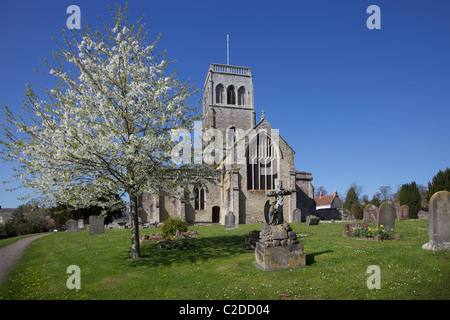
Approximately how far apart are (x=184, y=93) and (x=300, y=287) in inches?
300

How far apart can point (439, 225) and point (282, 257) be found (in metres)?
4.84

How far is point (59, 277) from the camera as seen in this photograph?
27.0ft

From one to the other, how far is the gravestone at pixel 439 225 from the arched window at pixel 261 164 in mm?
19238

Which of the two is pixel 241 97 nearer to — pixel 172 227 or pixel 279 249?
pixel 172 227

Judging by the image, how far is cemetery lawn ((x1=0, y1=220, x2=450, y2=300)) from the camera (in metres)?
5.57

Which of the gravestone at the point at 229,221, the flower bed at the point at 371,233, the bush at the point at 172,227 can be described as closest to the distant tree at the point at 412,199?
the flower bed at the point at 371,233

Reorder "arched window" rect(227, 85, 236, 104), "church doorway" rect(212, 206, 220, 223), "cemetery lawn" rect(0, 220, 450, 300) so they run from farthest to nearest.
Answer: "arched window" rect(227, 85, 236, 104), "church doorway" rect(212, 206, 220, 223), "cemetery lawn" rect(0, 220, 450, 300)

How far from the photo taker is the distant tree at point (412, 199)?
26.1m

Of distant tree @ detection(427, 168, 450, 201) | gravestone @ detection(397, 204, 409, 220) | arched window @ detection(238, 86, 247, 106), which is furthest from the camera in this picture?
arched window @ detection(238, 86, 247, 106)

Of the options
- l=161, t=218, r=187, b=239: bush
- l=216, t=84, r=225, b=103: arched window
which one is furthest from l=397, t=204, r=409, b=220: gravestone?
l=216, t=84, r=225, b=103: arched window

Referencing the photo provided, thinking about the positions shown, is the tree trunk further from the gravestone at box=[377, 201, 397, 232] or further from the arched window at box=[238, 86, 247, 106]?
the arched window at box=[238, 86, 247, 106]

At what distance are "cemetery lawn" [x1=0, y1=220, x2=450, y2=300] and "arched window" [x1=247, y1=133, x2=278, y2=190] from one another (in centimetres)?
1663

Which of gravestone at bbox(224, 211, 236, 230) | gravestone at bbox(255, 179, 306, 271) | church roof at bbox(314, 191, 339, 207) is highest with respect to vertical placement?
gravestone at bbox(255, 179, 306, 271)
